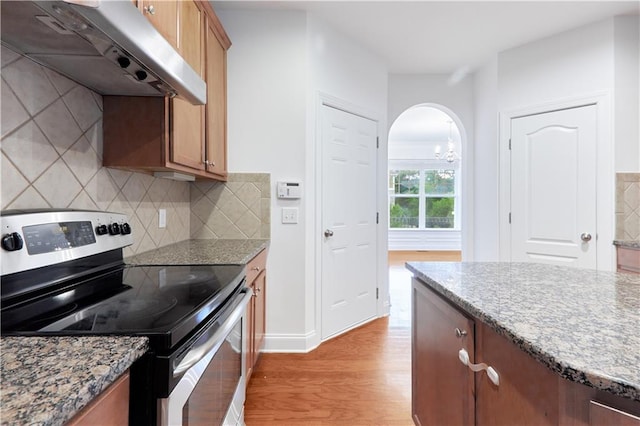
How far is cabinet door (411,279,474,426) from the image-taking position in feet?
3.09

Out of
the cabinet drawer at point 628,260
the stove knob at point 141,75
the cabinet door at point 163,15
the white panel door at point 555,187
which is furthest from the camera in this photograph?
the white panel door at point 555,187

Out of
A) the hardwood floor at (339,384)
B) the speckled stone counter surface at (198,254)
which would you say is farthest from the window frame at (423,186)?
the speckled stone counter surface at (198,254)

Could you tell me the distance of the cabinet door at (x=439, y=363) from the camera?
3.09ft

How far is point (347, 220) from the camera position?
8.70 ft

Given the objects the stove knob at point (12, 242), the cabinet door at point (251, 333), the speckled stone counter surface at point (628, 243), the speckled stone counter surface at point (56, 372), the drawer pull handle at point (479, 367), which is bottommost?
the cabinet door at point (251, 333)

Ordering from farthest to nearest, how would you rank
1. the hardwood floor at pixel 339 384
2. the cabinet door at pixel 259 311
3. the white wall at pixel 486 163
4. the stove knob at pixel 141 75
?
the white wall at pixel 486 163
the cabinet door at pixel 259 311
the hardwood floor at pixel 339 384
the stove knob at pixel 141 75

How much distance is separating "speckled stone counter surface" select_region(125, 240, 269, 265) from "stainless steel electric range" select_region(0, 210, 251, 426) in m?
0.10

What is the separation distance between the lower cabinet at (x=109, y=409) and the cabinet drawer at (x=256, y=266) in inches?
39.5

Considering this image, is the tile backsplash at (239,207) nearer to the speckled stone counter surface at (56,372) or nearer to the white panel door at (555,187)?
the speckled stone counter surface at (56,372)

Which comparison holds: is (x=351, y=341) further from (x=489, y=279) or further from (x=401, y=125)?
(x=401, y=125)

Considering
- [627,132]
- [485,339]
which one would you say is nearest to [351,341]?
[485,339]

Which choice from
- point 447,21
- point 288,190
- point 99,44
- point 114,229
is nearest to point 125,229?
point 114,229

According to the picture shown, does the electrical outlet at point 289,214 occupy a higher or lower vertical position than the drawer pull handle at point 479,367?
higher

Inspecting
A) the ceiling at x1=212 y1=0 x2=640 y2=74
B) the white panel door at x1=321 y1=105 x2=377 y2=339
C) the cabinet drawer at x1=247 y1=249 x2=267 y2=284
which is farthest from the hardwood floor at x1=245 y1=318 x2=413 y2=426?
the ceiling at x1=212 y1=0 x2=640 y2=74
